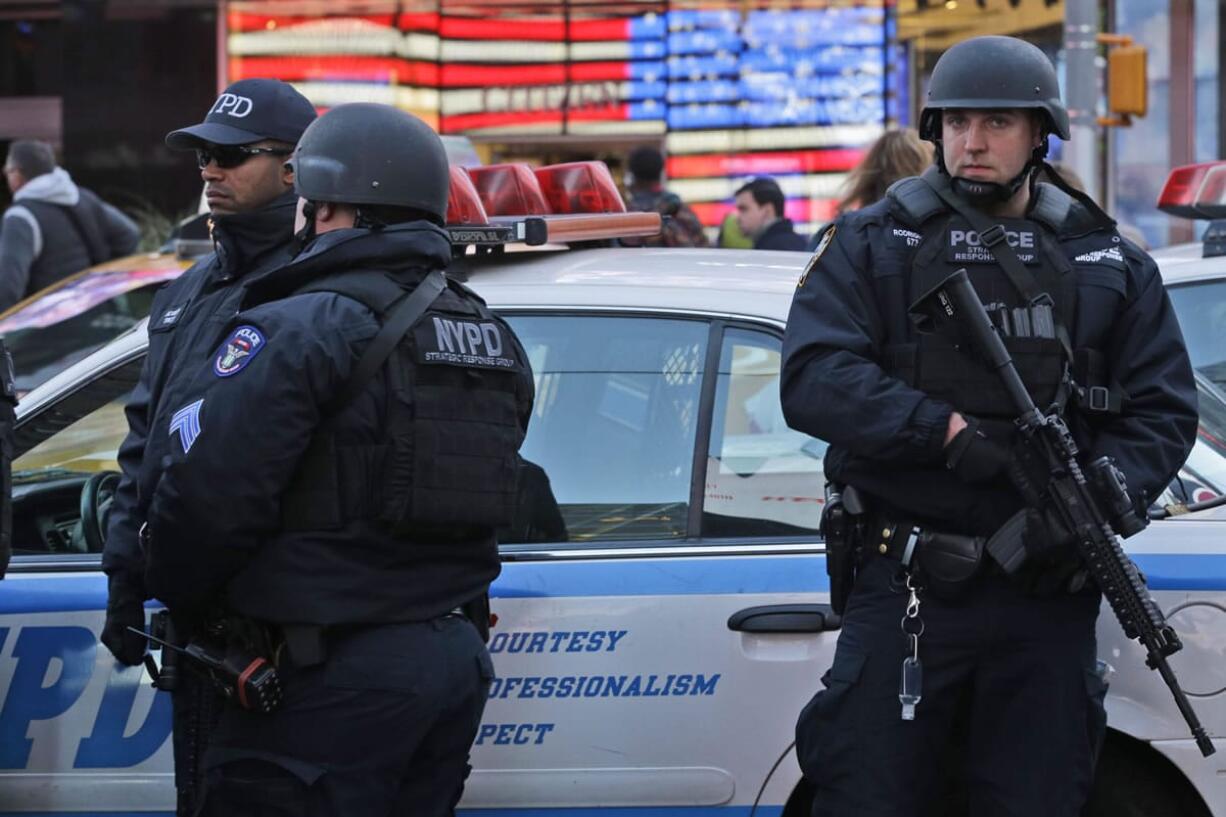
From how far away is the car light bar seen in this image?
380 cm

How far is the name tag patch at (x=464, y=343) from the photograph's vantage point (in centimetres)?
295

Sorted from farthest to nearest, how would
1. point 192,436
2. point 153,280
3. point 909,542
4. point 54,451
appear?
point 153,280
point 54,451
point 909,542
point 192,436

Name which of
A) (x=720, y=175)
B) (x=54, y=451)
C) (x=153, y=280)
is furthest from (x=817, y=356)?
(x=720, y=175)

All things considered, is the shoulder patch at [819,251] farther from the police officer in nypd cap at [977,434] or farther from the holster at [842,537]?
the holster at [842,537]

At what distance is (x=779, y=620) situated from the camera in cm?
347

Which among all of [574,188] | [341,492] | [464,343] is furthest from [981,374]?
[574,188]

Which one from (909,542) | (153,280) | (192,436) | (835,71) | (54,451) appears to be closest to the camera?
(192,436)

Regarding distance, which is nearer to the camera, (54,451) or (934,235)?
(934,235)

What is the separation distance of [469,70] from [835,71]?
9.60 ft

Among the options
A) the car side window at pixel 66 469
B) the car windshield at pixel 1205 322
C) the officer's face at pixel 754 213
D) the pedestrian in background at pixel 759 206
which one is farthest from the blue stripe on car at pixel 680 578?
the officer's face at pixel 754 213

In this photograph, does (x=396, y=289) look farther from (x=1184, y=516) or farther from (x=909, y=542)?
(x=1184, y=516)

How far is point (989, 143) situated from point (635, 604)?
3.58 feet

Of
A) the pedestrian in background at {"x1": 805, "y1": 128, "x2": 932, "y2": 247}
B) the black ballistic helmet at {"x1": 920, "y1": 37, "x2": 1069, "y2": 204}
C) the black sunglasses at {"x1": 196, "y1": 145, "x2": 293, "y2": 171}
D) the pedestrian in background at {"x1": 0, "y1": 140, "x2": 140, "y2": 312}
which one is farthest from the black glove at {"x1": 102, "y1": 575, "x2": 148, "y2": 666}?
the pedestrian in background at {"x1": 0, "y1": 140, "x2": 140, "y2": 312}

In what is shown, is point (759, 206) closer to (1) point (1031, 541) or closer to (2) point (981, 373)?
(2) point (981, 373)
